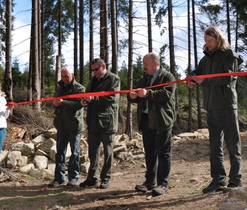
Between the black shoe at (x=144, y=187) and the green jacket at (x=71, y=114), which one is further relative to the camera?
the green jacket at (x=71, y=114)

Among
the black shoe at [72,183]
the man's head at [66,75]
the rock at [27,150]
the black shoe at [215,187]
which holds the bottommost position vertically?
the black shoe at [72,183]

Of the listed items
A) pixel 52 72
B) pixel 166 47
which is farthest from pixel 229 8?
pixel 52 72

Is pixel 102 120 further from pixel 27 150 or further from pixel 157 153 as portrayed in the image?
pixel 27 150

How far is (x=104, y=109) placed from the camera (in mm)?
5559

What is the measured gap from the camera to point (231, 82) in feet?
14.2

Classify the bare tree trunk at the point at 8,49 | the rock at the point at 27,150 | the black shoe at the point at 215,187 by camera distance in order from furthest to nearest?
the bare tree trunk at the point at 8,49, the rock at the point at 27,150, the black shoe at the point at 215,187

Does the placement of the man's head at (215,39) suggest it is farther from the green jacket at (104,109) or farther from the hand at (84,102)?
the hand at (84,102)

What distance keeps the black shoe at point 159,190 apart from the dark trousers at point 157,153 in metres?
0.06

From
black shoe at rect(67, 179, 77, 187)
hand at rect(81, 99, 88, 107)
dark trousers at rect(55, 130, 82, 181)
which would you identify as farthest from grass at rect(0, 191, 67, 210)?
hand at rect(81, 99, 88, 107)

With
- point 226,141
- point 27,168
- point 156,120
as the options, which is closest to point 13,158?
point 27,168

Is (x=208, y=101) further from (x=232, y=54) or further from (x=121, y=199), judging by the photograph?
(x=121, y=199)

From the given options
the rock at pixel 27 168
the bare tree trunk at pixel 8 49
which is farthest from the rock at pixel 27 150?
the bare tree trunk at pixel 8 49

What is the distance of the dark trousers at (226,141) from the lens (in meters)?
4.35

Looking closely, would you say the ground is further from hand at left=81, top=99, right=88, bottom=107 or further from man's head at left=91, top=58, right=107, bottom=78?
man's head at left=91, top=58, right=107, bottom=78
